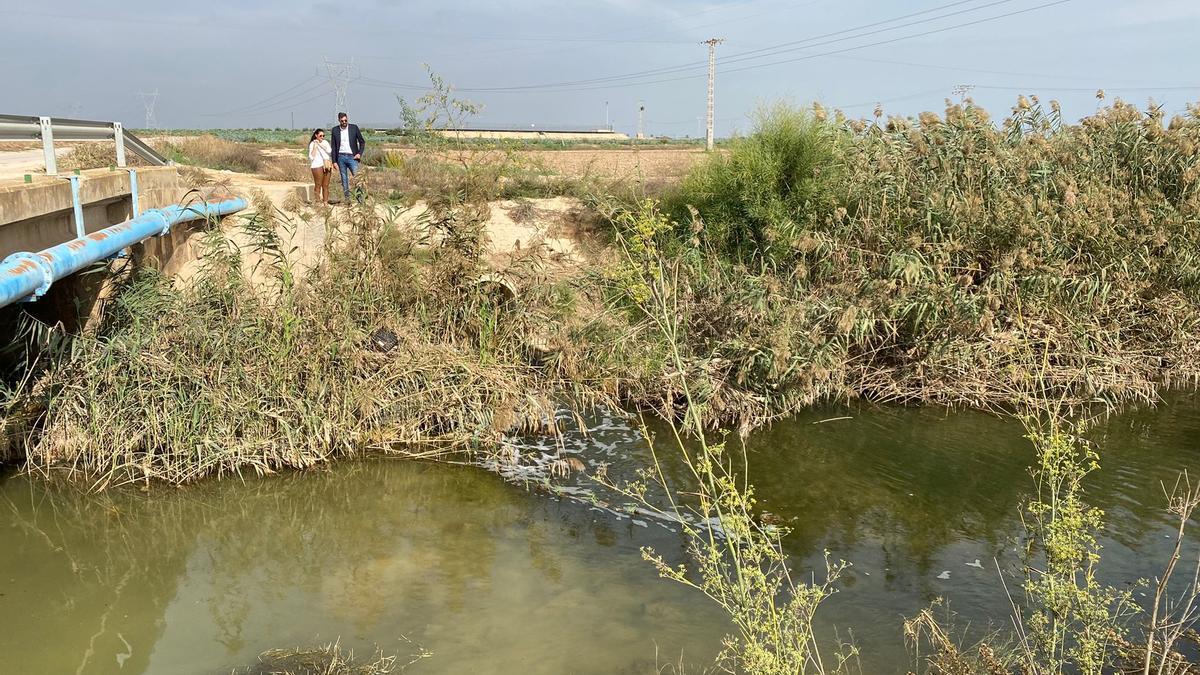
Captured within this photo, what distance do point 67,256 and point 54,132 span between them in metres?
2.30

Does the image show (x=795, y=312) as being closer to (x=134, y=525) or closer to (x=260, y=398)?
(x=260, y=398)

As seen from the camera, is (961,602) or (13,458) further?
(13,458)

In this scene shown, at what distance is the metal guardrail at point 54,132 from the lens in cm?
737

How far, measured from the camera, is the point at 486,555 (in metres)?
7.27

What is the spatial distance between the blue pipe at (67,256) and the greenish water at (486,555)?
220cm

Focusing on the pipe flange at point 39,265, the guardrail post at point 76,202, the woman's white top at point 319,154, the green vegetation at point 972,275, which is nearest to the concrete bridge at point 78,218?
the guardrail post at point 76,202

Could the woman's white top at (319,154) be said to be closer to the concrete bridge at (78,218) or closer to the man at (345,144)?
the man at (345,144)

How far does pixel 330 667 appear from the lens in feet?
17.9

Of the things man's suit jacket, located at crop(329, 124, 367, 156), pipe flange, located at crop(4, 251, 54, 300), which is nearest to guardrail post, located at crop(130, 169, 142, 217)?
pipe flange, located at crop(4, 251, 54, 300)

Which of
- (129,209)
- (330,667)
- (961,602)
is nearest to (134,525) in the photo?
(330,667)

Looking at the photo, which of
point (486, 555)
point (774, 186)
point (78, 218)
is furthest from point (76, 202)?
point (774, 186)

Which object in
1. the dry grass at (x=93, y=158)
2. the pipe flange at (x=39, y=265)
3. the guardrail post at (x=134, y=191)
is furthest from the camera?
the dry grass at (x=93, y=158)

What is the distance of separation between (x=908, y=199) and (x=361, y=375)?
7266mm

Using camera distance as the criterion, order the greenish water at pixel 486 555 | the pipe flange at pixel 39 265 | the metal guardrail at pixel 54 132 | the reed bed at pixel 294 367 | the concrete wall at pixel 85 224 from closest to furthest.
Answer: the greenish water at pixel 486 555 < the pipe flange at pixel 39 265 < the concrete wall at pixel 85 224 < the metal guardrail at pixel 54 132 < the reed bed at pixel 294 367
